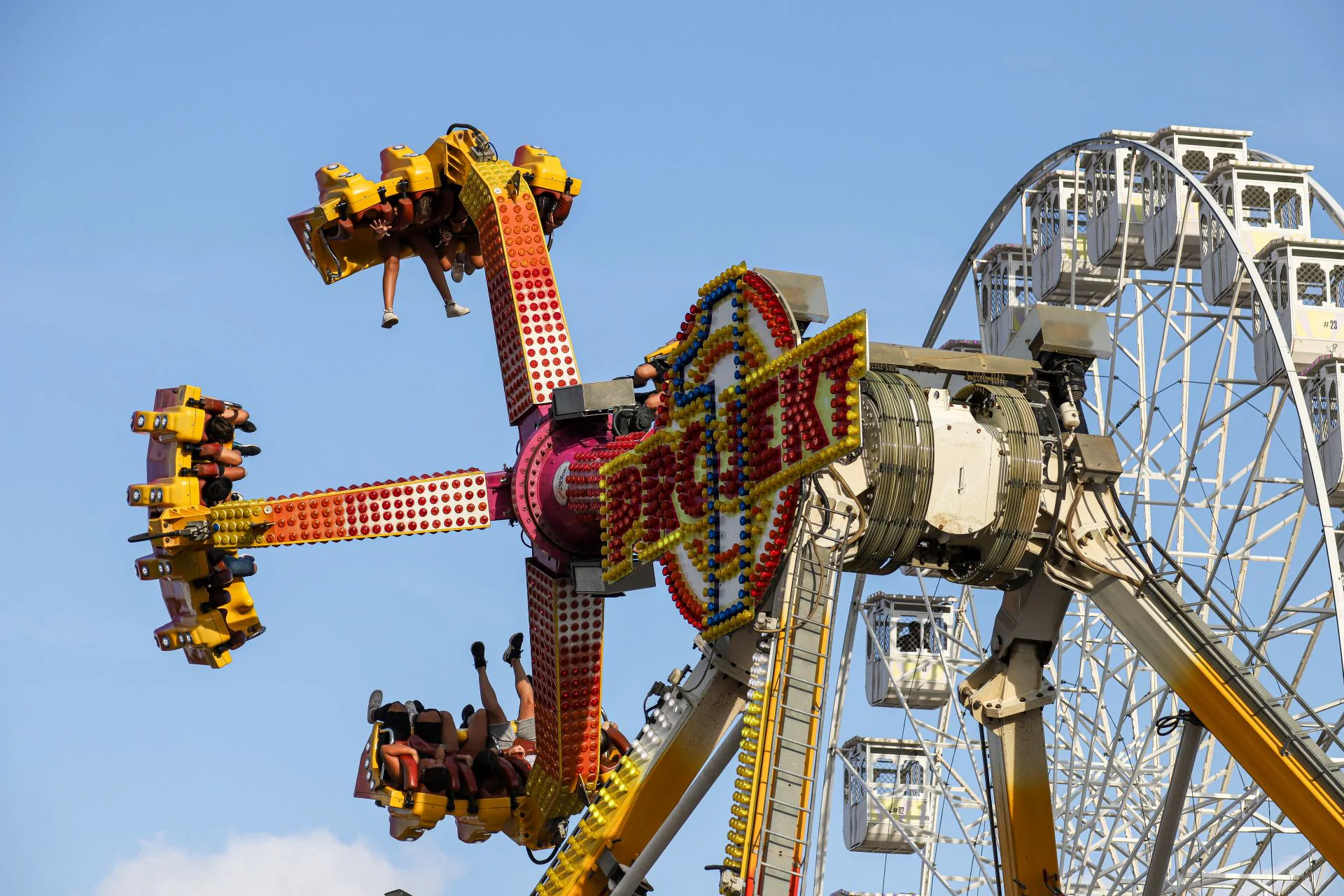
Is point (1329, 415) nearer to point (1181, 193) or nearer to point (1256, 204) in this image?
point (1256, 204)

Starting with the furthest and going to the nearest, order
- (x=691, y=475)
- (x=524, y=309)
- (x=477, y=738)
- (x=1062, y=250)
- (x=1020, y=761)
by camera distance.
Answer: (x=1062, y=250) → (x=477, y=738) → (x=524, y=309) → (x=691, y=475) → (x=1020, y=761)

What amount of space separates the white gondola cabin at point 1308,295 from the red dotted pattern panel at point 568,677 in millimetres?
8268

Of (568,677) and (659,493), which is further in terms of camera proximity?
(568,677)

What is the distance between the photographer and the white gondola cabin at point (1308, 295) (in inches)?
1101

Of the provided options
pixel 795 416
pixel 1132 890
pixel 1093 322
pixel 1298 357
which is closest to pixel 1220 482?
pixel 1298 357

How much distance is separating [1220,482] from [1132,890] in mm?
6252

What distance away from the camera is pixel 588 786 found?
2630 centimetres

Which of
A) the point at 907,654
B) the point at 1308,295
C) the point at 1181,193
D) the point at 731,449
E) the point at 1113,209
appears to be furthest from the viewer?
the point at 907,654

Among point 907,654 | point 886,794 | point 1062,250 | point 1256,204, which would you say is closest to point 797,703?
point 1256,204

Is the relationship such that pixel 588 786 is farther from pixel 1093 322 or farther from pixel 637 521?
pixel 1093 322

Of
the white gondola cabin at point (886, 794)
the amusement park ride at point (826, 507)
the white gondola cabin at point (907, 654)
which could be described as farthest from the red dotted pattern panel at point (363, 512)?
the white gondola cabin at point (886, 794)

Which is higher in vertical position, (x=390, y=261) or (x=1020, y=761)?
(x=390, y=261)

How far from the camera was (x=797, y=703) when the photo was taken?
20.6 meters

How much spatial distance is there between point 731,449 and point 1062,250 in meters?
12.0
